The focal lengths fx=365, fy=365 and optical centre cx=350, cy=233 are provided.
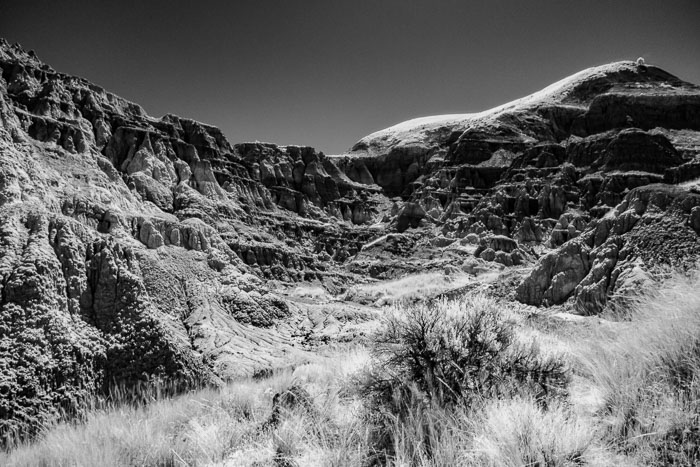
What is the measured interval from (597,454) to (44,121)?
64.5 m

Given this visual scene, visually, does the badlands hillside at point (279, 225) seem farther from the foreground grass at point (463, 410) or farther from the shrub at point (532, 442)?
the shrub at point (532, 442)

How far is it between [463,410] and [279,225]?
8490 cm

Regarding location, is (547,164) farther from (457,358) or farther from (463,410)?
(463,410)

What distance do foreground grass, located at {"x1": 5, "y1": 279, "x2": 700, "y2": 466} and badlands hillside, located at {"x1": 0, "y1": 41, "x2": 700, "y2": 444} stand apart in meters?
2.68

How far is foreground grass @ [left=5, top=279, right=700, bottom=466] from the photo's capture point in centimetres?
260

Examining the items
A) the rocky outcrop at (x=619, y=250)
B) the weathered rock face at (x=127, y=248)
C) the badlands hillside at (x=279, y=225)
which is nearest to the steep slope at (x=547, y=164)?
the rocky outcrop at (x=619, y=250)

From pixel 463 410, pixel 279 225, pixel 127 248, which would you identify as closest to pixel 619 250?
pixel 463 410

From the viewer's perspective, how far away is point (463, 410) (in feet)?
11.2

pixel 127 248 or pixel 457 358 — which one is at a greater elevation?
pixel 127 248

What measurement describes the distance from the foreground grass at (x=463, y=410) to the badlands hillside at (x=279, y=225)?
2680 millimetres

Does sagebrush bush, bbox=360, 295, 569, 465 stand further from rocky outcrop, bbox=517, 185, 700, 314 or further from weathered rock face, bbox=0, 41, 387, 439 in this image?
rocky outcrop, bbox=517, 185, 700, 314

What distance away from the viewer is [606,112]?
120 metres

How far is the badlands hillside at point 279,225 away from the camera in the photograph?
44.8 feet

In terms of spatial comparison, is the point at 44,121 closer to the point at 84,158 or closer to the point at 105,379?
the point at 84,158
